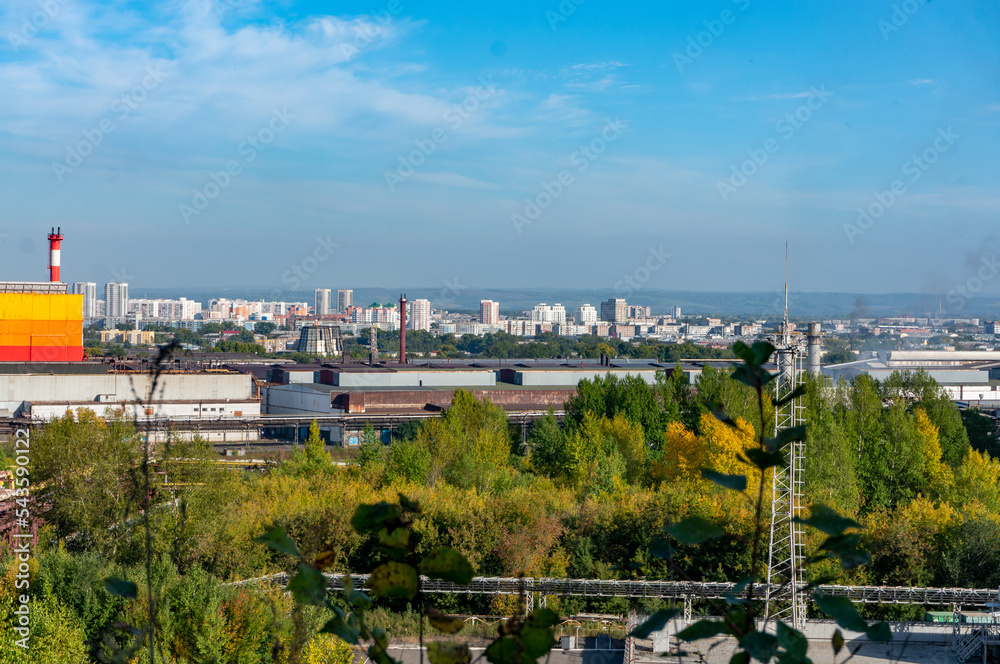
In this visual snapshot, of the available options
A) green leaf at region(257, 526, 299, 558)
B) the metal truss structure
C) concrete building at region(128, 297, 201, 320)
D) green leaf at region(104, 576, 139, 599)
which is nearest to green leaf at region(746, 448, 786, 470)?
green leaf at region(257, 526, 299, 558)

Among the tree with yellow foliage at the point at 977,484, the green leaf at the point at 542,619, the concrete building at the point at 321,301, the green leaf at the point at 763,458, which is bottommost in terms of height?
the tree with yellow foliage at the point at 977,484

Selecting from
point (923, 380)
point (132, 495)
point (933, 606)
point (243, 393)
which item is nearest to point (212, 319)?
point (243, 393)

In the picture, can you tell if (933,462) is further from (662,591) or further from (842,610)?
(842,610)

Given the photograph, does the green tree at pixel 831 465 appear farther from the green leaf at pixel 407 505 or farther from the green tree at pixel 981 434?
the green leaf at pixel 407 505

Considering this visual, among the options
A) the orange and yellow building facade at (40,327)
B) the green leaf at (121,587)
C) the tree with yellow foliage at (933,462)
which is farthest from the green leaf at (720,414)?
the orange and yellow building facade at (40,327)

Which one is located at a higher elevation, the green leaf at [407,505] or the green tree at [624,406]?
the green leaf at [407,505]

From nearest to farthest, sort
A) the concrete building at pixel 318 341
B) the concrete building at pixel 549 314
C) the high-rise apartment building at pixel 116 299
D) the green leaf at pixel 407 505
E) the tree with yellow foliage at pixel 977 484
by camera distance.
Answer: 1. the green leaf at pixel 407 505
2. the tree with yellow foliage at pixel 977 484
3. the concrete building at pixel 318 341
4. the high-rise apartment building at pixel 116 299
5. the concrete building at pixel 549 314

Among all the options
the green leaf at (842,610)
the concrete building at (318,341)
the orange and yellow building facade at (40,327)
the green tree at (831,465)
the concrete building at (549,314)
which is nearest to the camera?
the green leaf at (842,610)
